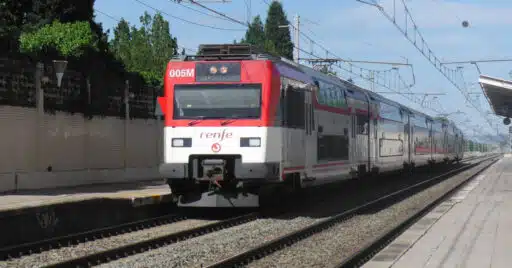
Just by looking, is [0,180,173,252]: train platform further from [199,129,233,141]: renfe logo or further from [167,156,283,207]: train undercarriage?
[199,129,233,141]: renfe logo

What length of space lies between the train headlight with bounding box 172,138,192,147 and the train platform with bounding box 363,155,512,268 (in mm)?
4662

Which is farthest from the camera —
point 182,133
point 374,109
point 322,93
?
point 374,109

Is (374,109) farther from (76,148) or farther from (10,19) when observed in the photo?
(10,19)

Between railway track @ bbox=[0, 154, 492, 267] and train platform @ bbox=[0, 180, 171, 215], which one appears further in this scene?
train platform @ bbox=[0, 180, 171, 215]

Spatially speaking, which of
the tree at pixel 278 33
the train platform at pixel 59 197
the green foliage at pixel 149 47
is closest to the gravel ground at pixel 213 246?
the train platform at pixel 59 197

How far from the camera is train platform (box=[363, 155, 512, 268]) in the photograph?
9.56m

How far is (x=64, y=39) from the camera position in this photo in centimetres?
2531

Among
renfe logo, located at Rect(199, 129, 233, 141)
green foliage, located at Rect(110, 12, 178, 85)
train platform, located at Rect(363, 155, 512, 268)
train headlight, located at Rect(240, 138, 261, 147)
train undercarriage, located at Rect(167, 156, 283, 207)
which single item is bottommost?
→ train platform, located at Rect(363, 155, 512, 268)

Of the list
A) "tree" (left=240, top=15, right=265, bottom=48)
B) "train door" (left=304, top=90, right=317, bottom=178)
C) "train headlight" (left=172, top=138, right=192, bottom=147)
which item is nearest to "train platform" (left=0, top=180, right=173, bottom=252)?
"train headlight" (left=172, top=138, right=192, bottom=147)

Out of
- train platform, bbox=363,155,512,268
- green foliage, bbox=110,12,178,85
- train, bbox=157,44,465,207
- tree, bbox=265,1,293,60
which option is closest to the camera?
train platform, bbox=363,155,512,268

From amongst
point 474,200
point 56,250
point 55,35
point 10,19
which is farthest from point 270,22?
point 56,250

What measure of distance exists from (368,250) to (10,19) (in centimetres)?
2917

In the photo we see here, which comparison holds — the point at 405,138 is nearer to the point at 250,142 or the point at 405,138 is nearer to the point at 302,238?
the point at 250,142

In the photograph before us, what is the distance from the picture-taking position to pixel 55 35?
25781mm
